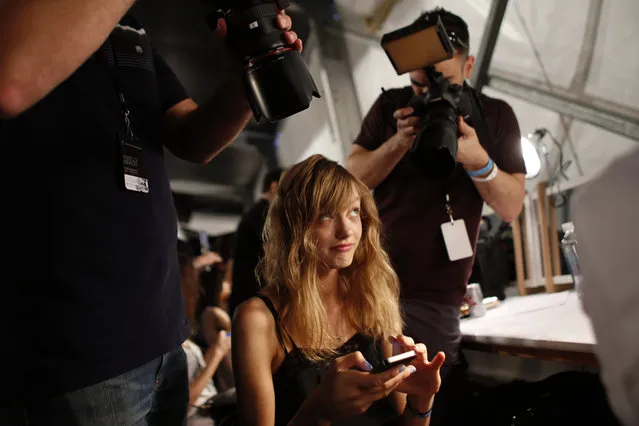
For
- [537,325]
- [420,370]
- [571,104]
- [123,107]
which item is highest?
[123,107]

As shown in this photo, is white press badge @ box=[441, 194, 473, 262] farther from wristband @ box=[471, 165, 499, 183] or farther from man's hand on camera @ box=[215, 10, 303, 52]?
man's hand on camera @ box=[215, 10, 303, 52]

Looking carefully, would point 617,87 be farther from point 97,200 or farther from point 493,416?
point 97,200

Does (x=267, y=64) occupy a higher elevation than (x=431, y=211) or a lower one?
higher

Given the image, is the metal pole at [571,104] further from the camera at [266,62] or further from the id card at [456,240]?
the camera at [266,62]

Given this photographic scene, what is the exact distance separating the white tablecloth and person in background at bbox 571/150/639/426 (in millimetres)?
834

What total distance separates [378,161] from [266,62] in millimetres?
827

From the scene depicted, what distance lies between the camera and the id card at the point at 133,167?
860 mm

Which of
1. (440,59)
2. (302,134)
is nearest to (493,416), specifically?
(440,59)

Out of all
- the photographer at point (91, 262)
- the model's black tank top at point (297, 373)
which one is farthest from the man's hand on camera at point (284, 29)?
the model's black tank top at point (297, 373)

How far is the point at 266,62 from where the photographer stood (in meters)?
0.73

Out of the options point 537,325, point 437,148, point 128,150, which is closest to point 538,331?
point 537,325

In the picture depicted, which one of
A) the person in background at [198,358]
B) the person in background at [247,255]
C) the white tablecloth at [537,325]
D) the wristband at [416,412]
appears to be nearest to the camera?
the wristband at [416,412]

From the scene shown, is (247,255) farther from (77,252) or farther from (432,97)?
(77,252)

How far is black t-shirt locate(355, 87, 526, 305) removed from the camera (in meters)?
1.51
